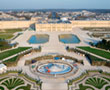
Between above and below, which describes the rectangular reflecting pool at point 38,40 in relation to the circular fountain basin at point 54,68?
above

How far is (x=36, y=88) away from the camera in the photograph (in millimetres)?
23875

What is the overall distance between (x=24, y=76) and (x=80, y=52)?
20524mm

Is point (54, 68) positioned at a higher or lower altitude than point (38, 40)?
lower

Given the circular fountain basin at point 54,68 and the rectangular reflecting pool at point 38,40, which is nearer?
the circular fountain basin at point 54,68

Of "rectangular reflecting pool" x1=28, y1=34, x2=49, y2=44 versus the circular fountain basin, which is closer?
the circular fountain basin

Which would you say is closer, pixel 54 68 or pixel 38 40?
pixel 54 68

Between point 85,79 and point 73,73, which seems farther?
point 73,73

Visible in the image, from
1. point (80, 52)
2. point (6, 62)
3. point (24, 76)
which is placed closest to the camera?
point (24, 76)

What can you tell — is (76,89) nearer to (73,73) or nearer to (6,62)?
(73,73)

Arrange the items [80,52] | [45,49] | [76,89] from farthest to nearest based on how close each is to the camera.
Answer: [45,49]
[80,52]
[76,89]

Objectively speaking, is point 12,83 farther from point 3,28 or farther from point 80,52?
point 3,28

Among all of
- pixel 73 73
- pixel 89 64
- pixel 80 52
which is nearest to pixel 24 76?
pixel 73 73

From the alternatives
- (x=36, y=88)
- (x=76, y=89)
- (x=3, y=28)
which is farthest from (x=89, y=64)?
(x=3, y=28)

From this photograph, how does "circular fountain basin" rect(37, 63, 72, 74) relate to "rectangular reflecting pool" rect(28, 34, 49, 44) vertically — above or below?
below
